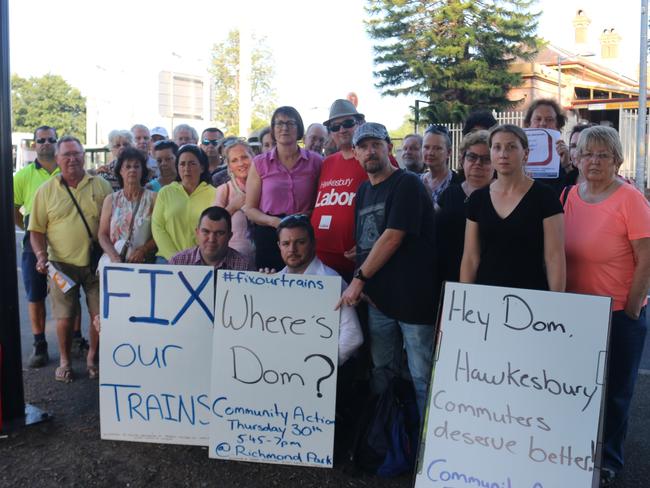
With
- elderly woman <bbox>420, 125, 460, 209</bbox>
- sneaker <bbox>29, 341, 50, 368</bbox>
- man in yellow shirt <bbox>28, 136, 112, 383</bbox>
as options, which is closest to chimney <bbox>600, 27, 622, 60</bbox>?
elderly woman <bbox>420, 125, 460, 209</bbox>

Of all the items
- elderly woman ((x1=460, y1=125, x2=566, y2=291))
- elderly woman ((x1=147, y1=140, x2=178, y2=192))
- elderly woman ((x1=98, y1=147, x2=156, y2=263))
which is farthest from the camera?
elderly woman ((x1=147, y1=140, x2=178, y2=192))

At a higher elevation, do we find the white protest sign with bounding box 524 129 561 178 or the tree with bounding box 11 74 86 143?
the tree with bounding box 11 74 86 143

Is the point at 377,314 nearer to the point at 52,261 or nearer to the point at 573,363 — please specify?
the point at 573,363

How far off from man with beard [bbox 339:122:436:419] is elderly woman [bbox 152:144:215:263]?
4.96 feet

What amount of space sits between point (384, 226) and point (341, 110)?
1.56 metres

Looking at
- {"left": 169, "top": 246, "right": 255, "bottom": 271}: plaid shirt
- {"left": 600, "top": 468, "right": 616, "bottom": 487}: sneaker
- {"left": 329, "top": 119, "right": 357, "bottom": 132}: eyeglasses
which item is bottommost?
{"left": 600, "top": 468, "right": 616, "bottom": 487}: sneaker

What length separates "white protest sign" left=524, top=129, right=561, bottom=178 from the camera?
393 cm

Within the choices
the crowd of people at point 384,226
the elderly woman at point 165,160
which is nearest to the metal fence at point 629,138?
the crowd of people at point 384,226

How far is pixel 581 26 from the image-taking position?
45.7m

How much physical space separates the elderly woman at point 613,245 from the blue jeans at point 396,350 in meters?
0.79

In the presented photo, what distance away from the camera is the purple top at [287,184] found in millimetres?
4195

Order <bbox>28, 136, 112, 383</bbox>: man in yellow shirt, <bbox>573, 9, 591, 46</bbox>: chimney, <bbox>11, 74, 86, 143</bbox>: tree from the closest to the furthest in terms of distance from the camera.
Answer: <bbox>28, 136, 112, 383</bbox>: man in yellow shirt
<bbox>573, 9, 591, 46</bbox>: chimney
<bbox>11, 74, 86, 143</bbox>: tree

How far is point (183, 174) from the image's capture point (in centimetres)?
463

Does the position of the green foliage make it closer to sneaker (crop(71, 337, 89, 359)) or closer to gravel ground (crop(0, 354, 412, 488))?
sneaker (crop(71, 337, 89, 359))
